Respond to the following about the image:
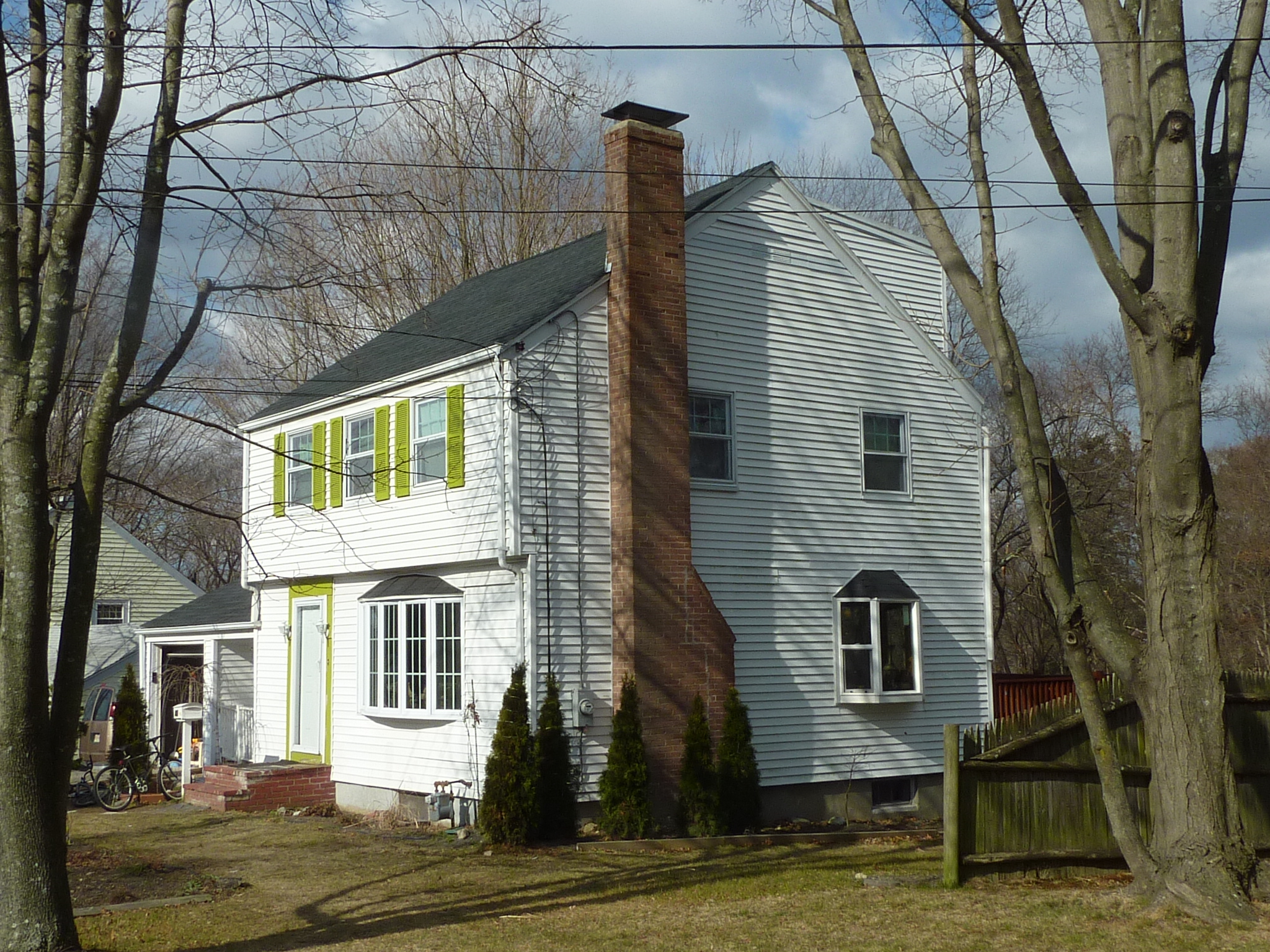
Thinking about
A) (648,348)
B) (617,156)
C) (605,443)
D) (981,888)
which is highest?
(617,156)

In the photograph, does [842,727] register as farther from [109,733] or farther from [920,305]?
[109,733]

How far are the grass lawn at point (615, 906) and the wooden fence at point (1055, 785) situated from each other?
312 millimetres

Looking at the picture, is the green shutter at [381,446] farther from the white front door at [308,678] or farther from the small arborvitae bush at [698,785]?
the small arborvitae bush at [698,785]

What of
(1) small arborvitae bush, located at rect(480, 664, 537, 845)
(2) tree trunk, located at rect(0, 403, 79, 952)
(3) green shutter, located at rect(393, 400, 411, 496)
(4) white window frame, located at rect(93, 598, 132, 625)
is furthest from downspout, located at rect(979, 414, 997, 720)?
(4) white window frame, located at rect(93, 598, 132, 625)

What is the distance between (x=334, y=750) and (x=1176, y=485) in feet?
40.8

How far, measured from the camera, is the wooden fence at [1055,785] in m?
10.7

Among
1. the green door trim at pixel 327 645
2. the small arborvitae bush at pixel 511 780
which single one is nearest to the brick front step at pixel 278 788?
the green door trim at pixel 327 645

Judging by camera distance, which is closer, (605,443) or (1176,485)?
(1176,485)

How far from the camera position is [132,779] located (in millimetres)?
19922

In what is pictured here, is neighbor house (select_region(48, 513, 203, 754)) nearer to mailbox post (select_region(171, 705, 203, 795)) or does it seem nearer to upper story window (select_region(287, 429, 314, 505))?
mailbox post (select_region(171, 705, 203, 795))

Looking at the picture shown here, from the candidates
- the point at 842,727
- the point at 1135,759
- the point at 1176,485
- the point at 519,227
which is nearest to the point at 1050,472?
the point at 1176,485

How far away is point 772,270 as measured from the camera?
17484 mm

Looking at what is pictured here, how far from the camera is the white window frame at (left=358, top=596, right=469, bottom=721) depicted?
15836mm

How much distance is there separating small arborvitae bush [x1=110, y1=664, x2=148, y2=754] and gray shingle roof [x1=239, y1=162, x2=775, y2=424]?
5.60 metres
